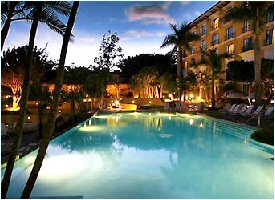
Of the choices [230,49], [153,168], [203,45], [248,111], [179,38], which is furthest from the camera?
[203,45]

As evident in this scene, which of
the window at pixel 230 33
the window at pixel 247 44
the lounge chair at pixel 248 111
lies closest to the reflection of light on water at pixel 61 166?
the lounge chair at pixel 248 111

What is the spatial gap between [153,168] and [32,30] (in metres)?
5.18

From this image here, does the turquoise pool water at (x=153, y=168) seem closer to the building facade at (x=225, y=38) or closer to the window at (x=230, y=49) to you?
the building facade at (x=225, y=38)

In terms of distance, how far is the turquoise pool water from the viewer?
574 cm

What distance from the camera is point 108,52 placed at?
3869 centimetres

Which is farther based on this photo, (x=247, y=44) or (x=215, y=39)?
(x=215, y=39)

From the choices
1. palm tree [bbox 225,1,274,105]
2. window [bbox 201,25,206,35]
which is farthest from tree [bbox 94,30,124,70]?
palm tree [bbox 225,1,274,105]

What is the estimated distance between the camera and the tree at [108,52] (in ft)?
126

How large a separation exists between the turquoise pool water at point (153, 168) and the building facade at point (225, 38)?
1556cm

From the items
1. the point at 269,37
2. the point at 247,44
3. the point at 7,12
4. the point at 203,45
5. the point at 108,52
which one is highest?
the point at 203,45

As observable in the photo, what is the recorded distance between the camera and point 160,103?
36.8 meters

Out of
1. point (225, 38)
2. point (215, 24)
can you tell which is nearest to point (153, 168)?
point (225, 38)

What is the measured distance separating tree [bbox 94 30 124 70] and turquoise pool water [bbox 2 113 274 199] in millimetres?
26858

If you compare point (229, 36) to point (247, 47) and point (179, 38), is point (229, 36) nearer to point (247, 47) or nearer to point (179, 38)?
point (247, 47)
